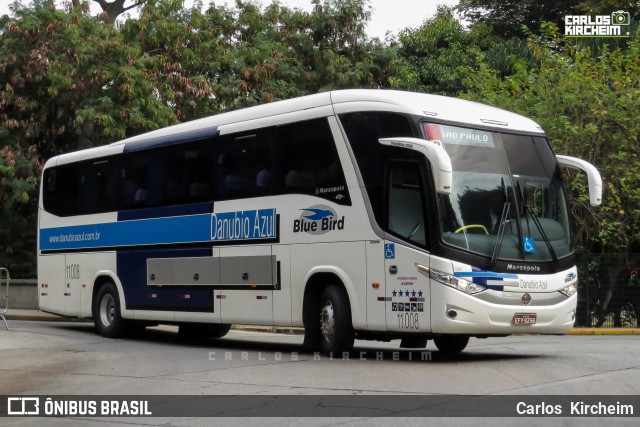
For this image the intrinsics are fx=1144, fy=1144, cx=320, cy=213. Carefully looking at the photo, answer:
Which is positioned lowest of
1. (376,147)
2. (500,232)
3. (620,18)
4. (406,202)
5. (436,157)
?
(500,232)

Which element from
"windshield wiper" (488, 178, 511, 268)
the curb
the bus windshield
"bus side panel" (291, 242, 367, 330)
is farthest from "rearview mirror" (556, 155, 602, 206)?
the curb

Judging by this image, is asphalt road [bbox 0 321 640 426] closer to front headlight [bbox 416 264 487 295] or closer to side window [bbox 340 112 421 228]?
front headlight [bbox 416 264 487 295]

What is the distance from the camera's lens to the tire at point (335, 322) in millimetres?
15594

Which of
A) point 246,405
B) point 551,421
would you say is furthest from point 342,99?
point 551,421

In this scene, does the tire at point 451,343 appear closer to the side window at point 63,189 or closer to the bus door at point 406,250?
the bus door at point 406,250

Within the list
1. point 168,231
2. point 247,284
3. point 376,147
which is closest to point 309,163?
point 376,147

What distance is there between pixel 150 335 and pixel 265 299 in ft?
20.6

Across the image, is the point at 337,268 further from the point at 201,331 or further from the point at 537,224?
the point at 201,331

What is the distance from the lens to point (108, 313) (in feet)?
71.8

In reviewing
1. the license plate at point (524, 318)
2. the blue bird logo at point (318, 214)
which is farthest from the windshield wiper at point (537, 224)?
the blue bird logo at point (318, 214)

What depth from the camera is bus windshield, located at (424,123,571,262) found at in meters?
14.6

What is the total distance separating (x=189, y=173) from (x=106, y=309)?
4.14 m

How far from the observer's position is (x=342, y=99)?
15992mm

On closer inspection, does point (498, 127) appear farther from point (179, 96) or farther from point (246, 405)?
point (179, 96)
